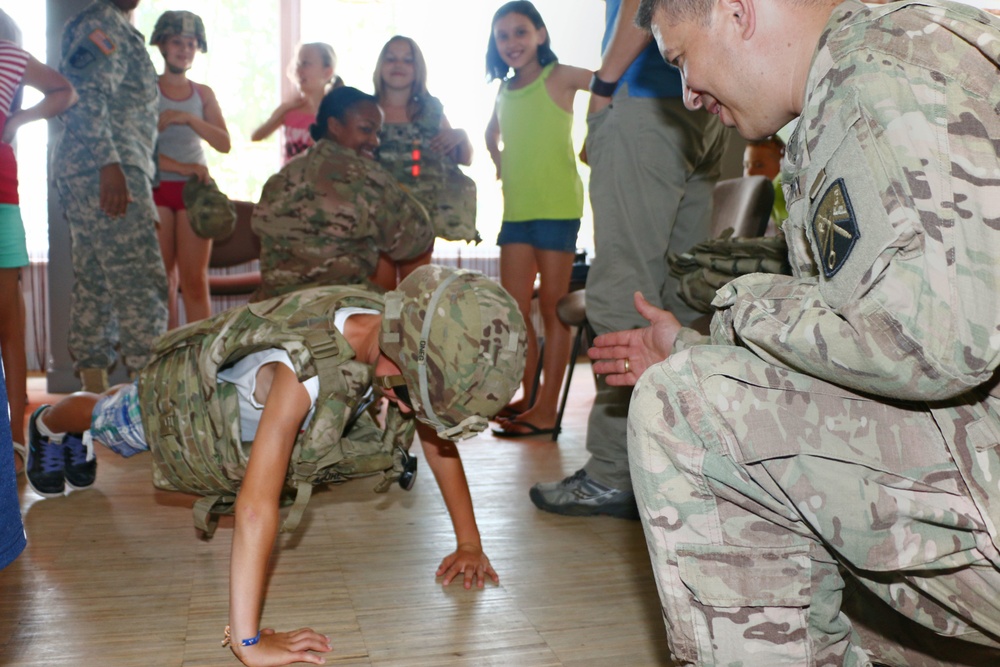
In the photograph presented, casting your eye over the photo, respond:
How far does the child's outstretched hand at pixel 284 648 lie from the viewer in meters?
1.45

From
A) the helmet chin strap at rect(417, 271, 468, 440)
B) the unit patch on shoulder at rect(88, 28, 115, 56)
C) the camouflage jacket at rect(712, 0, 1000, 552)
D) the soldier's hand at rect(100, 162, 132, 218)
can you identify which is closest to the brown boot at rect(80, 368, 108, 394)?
the soldier's hand at rect(100, 162, 132, 218)

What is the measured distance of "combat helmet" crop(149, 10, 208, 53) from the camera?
12.9 ft

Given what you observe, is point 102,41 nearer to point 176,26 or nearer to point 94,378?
point 176,26

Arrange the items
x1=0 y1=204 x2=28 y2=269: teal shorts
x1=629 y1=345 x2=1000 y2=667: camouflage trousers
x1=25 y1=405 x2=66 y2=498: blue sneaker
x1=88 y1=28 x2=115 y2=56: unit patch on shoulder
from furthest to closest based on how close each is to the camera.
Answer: x1=88 y1=28 x2=115 y2=56: unit patch on shoulder → x1=0 y1=204 x2=28 y2=269: teal shorts → x1=25 y1=405 x2=66 y2=498: blue sneaker → x1=629 y1=345 x2=1000 y2=667: camouflage trousers

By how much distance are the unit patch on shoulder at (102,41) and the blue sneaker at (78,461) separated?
5.46ft

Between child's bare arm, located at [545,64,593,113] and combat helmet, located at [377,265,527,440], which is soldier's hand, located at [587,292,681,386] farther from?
child's bare arm, located at [545,64,593,113]

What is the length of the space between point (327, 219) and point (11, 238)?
0.91m

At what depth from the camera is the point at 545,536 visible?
7.13 ft

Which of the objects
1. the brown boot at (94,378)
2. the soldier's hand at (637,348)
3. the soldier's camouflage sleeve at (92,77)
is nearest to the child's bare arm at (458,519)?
the soldier's hand at (637,348)

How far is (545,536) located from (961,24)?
1.53 meters

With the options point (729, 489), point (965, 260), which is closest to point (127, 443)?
point (729, 489)

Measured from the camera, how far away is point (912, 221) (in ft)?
2.86

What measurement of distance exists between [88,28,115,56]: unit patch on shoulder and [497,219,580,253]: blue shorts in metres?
1.64

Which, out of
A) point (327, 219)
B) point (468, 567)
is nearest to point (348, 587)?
point (468, 567)
